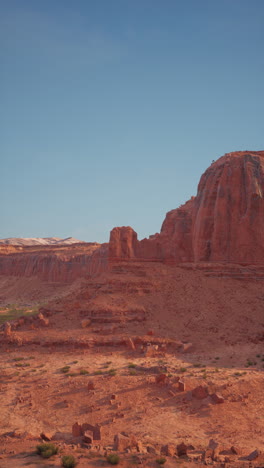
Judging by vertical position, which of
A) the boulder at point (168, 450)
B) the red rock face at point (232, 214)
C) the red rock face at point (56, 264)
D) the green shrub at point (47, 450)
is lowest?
the boulder at point (168, 450)

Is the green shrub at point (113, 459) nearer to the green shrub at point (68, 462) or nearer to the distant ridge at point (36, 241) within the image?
the green shrub at point (68, 462)

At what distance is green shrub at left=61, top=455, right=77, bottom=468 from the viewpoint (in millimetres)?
9688

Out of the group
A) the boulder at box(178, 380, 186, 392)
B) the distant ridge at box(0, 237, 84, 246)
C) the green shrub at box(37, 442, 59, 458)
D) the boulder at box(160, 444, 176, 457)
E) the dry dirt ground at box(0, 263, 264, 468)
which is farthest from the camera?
the distant ridge at box(0, 237, 84, 246)

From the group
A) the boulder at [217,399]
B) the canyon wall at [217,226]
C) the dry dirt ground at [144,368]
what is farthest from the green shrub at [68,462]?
the canyon wall at [217,226]

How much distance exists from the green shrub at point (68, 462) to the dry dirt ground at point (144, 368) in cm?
22

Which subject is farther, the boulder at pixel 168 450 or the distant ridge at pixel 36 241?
the distant ridge at pixel 36 241

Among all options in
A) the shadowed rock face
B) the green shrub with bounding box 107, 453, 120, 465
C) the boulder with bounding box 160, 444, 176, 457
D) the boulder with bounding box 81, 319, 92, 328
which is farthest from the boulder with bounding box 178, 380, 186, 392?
the shadowed rock face

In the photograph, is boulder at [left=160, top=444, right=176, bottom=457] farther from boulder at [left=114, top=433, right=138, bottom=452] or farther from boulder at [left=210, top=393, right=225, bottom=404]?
boulder at [left=210, top=393, right=225, bottom=404]

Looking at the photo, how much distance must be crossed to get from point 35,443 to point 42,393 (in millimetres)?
5707

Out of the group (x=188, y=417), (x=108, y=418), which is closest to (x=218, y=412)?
(x=188, y=417)

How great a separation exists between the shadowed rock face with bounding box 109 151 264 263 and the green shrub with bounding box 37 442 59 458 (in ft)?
72.1

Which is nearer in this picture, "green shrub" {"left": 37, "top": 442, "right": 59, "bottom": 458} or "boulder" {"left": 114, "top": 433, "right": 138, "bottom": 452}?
"green shrub" {"left": 37, "top": 442, "right": 59, "bottom": 458}

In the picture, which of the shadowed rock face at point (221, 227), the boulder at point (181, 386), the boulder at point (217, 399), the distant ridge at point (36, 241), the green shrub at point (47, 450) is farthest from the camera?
the distant ridge at point (36, 241)

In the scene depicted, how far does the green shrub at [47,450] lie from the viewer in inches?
408
